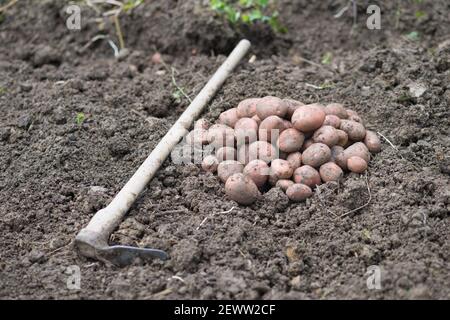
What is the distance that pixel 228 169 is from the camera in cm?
321

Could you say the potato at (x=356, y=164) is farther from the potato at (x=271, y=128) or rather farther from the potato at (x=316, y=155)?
the potato at (x=271, y=128)

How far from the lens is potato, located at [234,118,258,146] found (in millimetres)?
3301

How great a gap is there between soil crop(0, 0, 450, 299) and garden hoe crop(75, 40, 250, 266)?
A: 0.18 ft

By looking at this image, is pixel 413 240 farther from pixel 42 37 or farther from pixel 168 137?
pixel 42 37

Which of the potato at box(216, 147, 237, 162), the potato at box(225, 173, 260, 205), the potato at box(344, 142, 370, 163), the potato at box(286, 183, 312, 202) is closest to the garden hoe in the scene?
the potato at box(216, 147, 237, 162)

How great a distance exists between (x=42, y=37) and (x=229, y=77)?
1.92 m

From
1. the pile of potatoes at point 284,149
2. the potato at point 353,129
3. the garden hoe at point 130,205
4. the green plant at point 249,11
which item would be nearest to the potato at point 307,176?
the pile of potatoes at point 284,149

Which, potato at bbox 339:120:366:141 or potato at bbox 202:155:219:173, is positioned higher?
potato at bbox 339:120:366:141

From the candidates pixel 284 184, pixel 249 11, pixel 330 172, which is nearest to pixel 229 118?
pixel 284 184

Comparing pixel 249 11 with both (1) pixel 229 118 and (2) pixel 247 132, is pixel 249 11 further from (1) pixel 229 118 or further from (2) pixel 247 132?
(2) pixel 247 132

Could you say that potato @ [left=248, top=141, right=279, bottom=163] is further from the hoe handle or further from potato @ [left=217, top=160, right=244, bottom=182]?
the hoe handle

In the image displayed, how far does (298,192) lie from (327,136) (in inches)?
14.8

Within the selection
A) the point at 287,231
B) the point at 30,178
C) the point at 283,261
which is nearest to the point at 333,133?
the point at 287,231

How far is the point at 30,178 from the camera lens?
3340 millimetres
